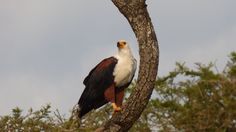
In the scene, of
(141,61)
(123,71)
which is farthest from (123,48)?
(141,61)

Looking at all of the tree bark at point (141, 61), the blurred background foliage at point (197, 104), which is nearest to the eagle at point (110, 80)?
the tree bark at point (141, 61)

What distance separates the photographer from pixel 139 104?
9.07 metres

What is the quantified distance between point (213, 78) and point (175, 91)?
1.99 metres

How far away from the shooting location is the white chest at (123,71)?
10453mm

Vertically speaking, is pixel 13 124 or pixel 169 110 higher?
pixel 169 110

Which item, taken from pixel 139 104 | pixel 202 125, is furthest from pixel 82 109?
pixel 202 125

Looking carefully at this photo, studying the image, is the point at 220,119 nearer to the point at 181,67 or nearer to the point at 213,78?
the point at 213,78

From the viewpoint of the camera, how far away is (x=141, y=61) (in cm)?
904

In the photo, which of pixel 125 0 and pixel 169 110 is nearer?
pixel 125 0

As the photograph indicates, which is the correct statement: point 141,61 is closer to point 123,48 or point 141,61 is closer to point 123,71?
point 123,71

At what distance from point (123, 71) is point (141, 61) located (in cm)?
145

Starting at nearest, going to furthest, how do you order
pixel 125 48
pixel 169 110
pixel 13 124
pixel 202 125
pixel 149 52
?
pixel 149 52, pixel 125 48, pixel 13 124, pixel 202 125, pixel 169 110

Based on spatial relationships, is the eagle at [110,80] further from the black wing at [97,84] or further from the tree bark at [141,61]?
the tree bark at [141,61]

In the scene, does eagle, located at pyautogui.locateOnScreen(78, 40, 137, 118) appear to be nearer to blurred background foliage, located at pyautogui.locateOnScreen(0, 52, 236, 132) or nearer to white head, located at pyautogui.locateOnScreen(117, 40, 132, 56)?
white head, located at pyautogui.locateOnScreen(117, 40, 132, 56)
